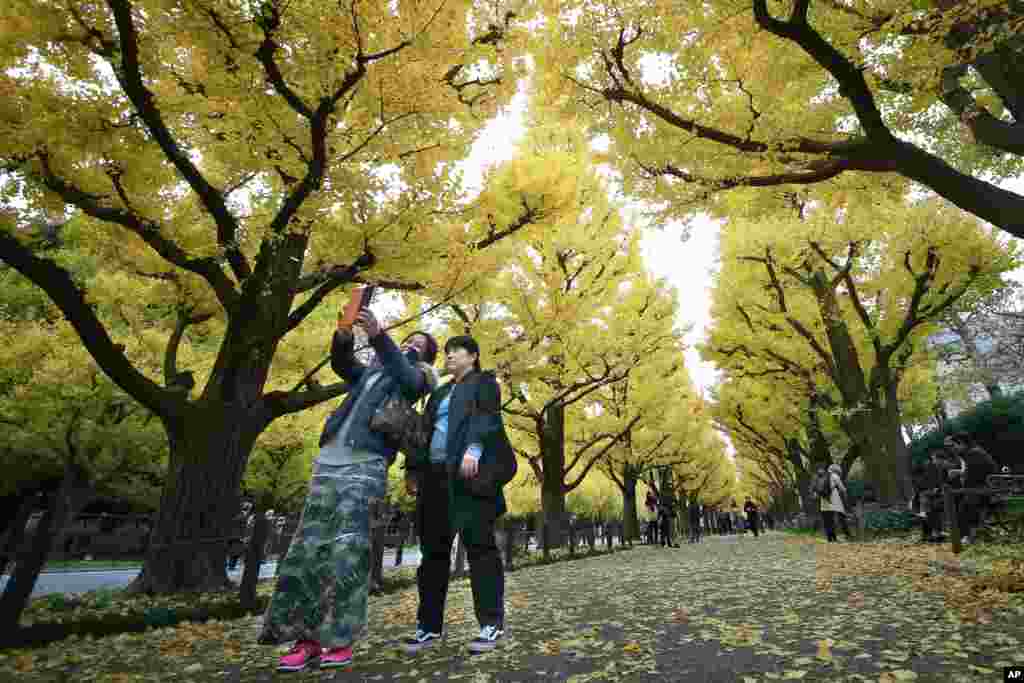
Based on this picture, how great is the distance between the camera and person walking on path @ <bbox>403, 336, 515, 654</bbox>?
2.76 m

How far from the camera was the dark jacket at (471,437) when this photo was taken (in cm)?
279

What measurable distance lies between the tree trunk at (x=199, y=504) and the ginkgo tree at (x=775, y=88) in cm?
500

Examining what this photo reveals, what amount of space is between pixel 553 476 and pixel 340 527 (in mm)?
10096

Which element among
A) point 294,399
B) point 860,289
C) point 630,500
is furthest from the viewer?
point 630,500

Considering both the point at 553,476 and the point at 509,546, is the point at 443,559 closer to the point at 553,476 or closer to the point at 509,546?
the point at 509,546

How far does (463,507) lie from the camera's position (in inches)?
110

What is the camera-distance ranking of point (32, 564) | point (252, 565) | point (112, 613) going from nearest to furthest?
1. point (32, 564)
2. point (112, 613)
3. point (252, 565)

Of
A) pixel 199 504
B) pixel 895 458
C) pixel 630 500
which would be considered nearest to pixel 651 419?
pixel 630 500

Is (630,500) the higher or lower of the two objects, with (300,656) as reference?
higher

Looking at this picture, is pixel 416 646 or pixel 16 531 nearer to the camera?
pixel 416 646

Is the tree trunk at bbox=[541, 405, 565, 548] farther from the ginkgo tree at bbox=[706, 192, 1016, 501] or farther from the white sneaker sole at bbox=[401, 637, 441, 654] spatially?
the white sneaker sole at bbox=[401, 637, 441, 654]

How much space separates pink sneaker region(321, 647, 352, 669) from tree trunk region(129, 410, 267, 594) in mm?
2959

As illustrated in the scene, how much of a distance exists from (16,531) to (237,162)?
3883 mm

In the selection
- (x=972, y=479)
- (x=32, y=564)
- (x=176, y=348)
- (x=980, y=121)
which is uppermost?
(x=980, y=121)
